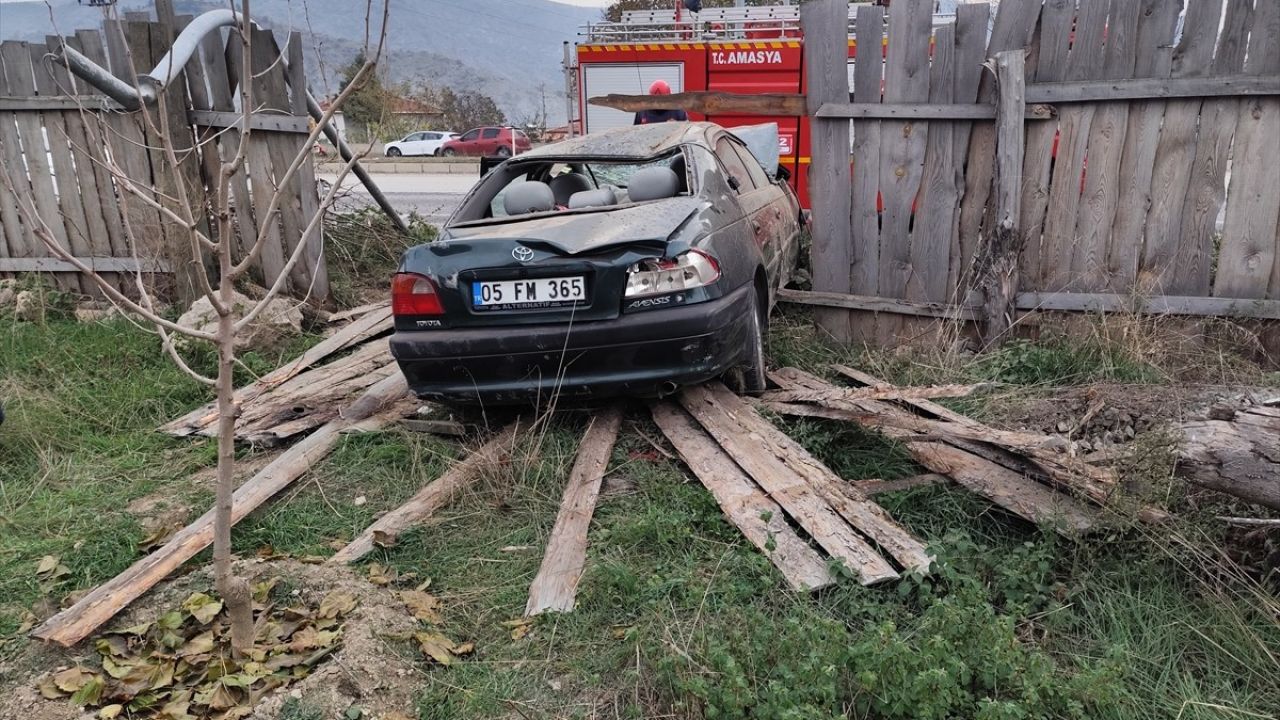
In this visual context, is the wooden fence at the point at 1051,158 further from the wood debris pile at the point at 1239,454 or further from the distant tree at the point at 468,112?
the distant tree at the point at 468,112

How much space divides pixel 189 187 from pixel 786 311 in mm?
4429

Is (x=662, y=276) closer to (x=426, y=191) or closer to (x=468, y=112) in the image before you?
(x=426, y=191)

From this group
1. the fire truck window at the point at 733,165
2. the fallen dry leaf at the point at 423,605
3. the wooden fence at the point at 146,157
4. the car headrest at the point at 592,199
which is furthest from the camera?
the wooden fence at the point at 146,157

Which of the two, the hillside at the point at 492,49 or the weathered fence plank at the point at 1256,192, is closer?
the weathered fence plank at the point at 1256,192

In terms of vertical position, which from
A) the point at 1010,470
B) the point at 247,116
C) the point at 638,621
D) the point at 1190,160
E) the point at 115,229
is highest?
the point at 247,116

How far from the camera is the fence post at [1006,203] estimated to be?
4762mm

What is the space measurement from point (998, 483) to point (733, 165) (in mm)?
2737

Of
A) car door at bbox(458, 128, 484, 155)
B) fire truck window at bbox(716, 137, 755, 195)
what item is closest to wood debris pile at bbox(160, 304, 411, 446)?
fire truck window at bbox(716, 137, 755, 195)

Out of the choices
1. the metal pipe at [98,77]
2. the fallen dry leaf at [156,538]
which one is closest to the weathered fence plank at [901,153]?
the metal pipe at [98,77]

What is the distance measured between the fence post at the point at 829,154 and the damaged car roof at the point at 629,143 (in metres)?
0.74

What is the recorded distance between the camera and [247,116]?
2.33 meters

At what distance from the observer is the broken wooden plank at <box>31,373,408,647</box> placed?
293cm

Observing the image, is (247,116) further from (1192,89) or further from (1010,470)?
(1192,89)

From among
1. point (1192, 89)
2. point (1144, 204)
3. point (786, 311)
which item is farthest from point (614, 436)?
point (1192, 89)
